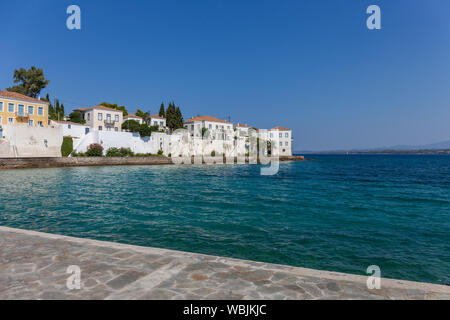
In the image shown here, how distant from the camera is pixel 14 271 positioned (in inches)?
206

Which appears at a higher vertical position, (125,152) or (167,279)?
(125,152)

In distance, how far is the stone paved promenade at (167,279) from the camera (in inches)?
174

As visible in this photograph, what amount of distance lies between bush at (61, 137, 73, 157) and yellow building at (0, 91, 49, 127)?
199 inches

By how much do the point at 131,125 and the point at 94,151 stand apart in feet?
48.8

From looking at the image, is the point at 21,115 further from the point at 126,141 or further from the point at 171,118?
the point at 171,118

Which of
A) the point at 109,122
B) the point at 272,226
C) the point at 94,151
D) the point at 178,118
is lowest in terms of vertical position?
the point at 272,226

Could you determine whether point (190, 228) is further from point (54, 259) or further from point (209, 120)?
point (209, 120)

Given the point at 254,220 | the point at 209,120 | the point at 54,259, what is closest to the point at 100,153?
the point at 209,120

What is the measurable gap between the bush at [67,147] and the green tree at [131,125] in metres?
16.0

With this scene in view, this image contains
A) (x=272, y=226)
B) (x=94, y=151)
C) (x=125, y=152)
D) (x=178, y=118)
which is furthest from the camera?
(x=178, y=118)

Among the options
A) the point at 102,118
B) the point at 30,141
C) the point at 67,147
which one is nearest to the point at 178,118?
the point at 102,118

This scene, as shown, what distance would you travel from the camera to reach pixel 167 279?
496cm

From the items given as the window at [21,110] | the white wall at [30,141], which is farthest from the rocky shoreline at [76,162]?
the window at [21,110]
